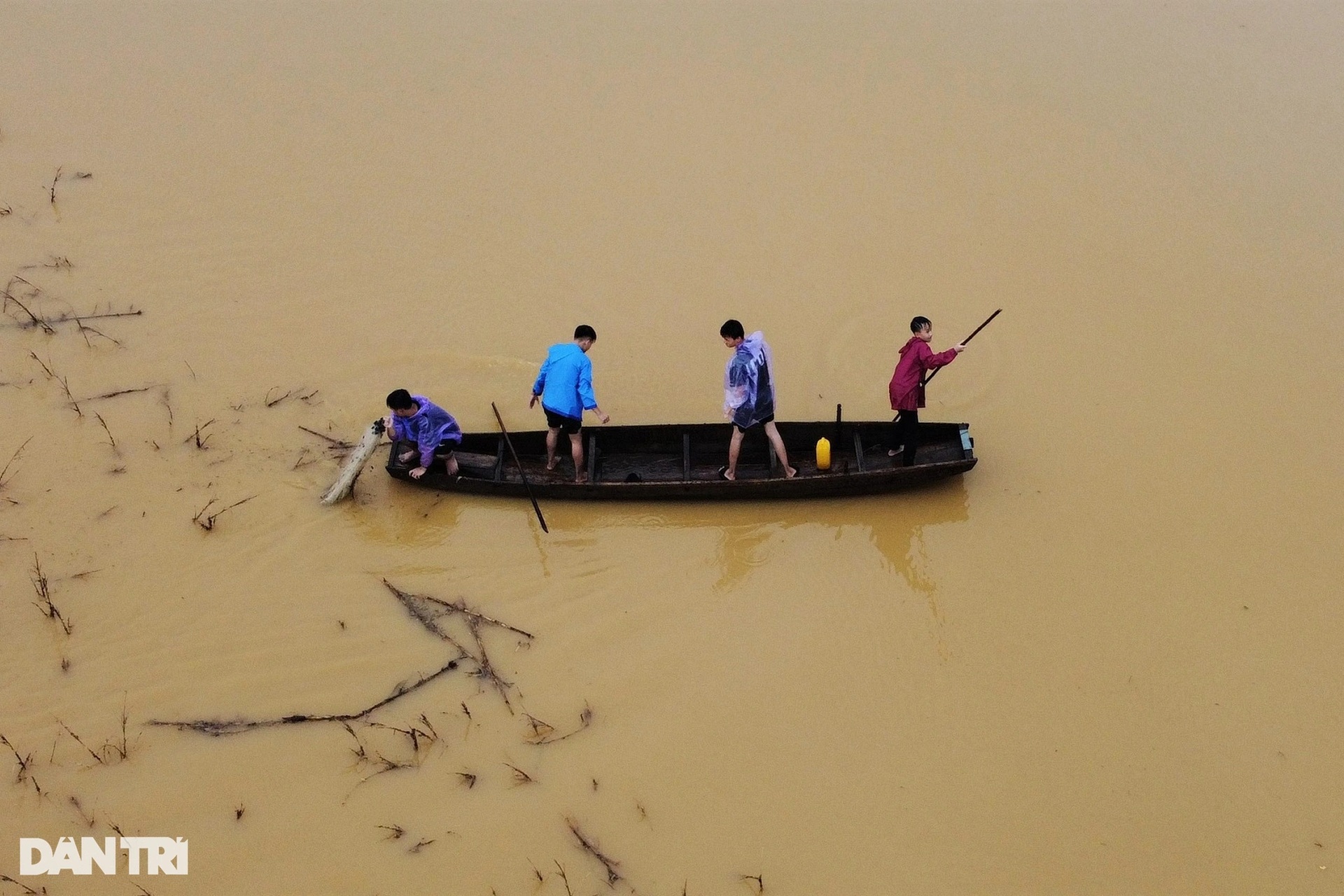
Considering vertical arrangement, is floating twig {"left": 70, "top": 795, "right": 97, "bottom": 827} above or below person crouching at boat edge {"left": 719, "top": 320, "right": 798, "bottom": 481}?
below

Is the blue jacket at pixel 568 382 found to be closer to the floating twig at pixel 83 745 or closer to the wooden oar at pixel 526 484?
the wooden oar at pixel 526 484

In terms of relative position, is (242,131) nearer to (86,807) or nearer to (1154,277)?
(86,807)

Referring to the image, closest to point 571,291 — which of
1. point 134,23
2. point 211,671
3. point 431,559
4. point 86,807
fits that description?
point 431,559

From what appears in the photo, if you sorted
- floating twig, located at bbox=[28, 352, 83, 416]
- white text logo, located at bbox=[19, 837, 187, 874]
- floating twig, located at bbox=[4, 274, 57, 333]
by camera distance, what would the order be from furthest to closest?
1. floating twig, located at bbox=[4, 274, 57, 333]
2. floating twig, located at bbox=[28, 352, 83, 416]
3. white text logo, located at bbox=[19, 837, 187, 874]

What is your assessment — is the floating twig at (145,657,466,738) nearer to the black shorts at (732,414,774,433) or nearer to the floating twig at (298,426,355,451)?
the floating twig at (298,426,355,451)

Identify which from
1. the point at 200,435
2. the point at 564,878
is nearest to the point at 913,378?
the point at 564,878

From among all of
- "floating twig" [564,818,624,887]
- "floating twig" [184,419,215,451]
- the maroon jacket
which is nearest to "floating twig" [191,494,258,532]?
"floating twig" [184,419,215,451]

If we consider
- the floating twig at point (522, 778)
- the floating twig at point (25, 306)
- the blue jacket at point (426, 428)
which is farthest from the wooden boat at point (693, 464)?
the floating twig at point (25, 306)

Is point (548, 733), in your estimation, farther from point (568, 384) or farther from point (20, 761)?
point (20, 761)
